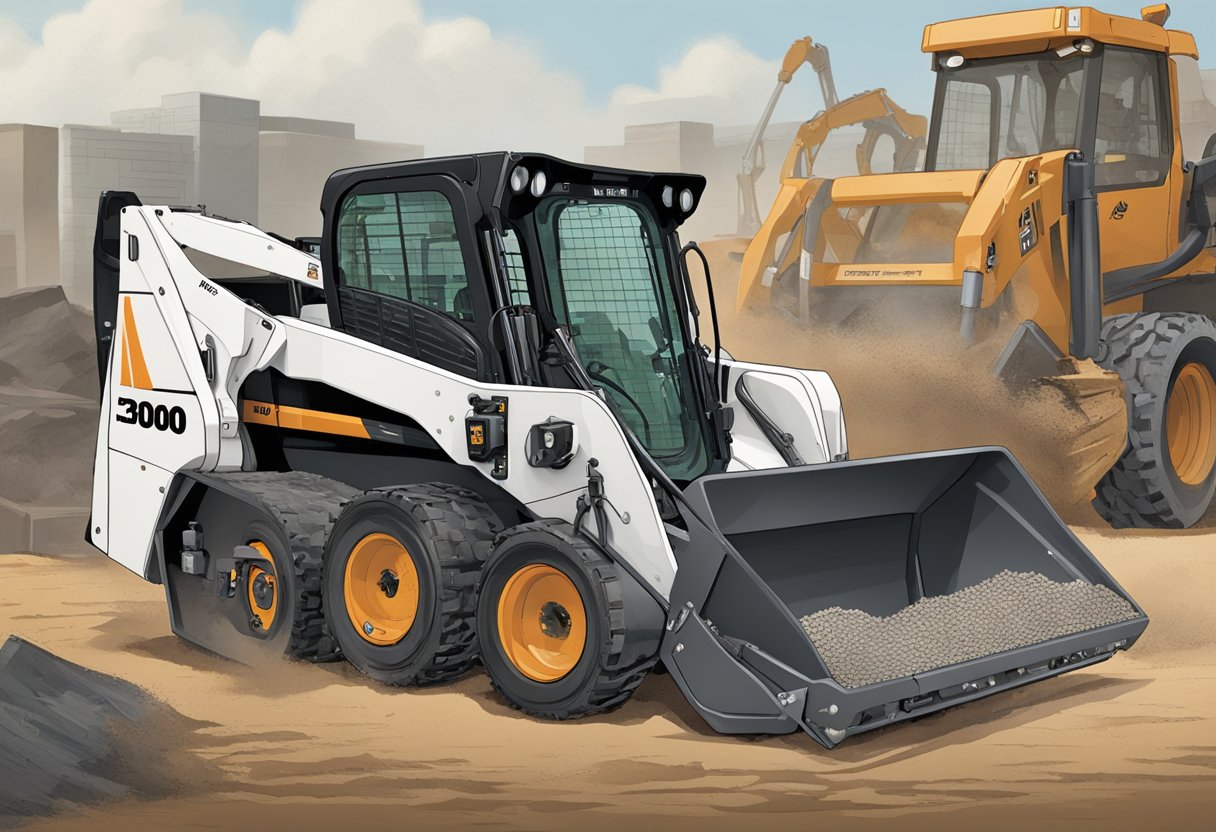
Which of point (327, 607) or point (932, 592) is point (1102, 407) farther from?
point (327, 607)

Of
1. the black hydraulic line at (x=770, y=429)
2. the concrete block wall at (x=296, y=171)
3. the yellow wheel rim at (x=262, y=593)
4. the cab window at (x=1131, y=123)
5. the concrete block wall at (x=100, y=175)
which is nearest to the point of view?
the yellow wheel rim at (x=262, y=593)

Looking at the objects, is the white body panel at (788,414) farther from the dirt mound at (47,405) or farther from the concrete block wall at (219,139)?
the concrete block wall at (219,139)

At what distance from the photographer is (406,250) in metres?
6.59

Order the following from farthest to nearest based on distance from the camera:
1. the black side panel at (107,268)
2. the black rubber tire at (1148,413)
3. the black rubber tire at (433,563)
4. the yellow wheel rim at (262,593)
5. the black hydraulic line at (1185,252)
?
1. the black hydraulic line at (1185,252)
2. the black rubber tire at (1148,413)
3. the black side panel at (107,268)
4. the yellow wheel rim at (262,593)
5. the black rubber tire at (433,563)

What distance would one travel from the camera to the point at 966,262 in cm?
926

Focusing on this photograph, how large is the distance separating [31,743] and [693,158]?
3664 cm

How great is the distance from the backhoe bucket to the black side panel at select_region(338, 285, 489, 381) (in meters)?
1.32

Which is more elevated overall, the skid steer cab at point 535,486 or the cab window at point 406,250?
the cab window at point 406,250

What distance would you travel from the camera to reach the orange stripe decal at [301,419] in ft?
22.0

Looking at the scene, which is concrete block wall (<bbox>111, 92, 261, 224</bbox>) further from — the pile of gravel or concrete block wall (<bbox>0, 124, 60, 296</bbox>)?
the pile of gravel

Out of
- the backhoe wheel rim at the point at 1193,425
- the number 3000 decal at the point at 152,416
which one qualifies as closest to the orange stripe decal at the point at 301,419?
the number 3000 decal at the point at 152,416

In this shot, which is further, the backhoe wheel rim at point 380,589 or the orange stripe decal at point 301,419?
the orange stripe decal at point 301,419

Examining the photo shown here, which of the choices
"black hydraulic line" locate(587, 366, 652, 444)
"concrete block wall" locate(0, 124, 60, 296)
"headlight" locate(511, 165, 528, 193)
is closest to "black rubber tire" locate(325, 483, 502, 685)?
"black hydraulic line" locate(587, 366, 652, 444)

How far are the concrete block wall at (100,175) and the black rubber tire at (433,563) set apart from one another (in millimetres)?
16864
